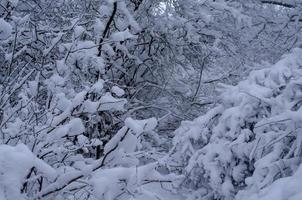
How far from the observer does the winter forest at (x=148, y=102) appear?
7.47ft

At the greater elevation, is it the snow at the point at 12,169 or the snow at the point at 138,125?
the snow at the point at 138,125

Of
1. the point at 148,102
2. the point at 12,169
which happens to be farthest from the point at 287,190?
the point at 148,102

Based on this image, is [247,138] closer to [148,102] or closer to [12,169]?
[12,169]

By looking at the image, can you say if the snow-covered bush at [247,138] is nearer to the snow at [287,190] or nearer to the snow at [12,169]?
the snow at [287,190]

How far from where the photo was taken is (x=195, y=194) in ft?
14.6

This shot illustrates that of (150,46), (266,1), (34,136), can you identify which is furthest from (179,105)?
(34,136)

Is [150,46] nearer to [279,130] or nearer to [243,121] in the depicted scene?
[243,121]

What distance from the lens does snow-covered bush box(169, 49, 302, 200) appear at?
3.44m

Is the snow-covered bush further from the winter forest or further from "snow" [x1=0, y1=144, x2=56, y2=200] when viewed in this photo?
"snow" [x1=0, y1=144, x2=56, y2=200]

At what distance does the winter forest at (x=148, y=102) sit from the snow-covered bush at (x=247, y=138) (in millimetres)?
13

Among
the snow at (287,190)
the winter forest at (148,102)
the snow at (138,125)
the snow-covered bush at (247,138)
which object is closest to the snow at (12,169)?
the winter forest at (148,102)

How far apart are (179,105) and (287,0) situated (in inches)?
128

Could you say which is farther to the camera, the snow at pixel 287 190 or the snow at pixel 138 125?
the snow at pixel 138 125

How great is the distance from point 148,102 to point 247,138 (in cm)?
304
